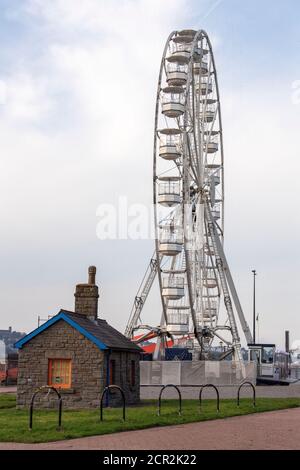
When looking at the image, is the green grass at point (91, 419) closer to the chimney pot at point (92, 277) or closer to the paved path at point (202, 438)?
the paved path at point (202, 438)

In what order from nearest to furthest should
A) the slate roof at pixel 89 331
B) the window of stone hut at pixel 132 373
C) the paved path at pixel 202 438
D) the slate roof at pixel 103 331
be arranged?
the paved path at pixel 202 438 → the slate roof at pixel 89 331 → the slate roof at pixel 103 331 → the window of stone hut at pixel 132 373

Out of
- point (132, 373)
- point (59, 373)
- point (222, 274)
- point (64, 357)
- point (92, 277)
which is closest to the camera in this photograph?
point (64, 357)

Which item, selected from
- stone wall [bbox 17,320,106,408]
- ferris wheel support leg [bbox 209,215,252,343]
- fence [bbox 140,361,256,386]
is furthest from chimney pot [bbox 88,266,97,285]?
A: ferris wheel support leg [bbox 209,215,252,343]

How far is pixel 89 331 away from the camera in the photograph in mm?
33812

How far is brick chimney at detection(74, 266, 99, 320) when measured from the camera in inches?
1452

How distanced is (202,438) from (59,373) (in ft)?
43.1

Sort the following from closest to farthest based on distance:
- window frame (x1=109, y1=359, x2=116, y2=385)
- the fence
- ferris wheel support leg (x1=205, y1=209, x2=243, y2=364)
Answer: window frame (x1=109, y1=359, x2=116, y2=385) < the fence < ferris wheel support leg (x1=205, y1=209, x2=243, y2=364)

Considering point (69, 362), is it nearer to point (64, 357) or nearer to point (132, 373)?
point (64, 357)

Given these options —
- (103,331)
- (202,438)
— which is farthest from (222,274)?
(202,438)

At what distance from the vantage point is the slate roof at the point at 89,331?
33.5 m

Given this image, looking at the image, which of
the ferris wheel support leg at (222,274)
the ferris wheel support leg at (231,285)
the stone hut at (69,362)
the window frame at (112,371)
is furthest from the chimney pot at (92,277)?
the ferris wheel support leg at (231,285)

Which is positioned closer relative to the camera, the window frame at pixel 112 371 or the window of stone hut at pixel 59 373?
the window of stone hut at pixel 59 373

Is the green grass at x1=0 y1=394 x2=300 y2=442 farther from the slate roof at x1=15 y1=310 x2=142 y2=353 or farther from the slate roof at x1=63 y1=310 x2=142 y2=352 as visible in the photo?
the slate roof at x1=63 y1=310 x2=142 y2=352

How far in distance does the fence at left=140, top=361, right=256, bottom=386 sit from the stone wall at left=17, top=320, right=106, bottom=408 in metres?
17.9
